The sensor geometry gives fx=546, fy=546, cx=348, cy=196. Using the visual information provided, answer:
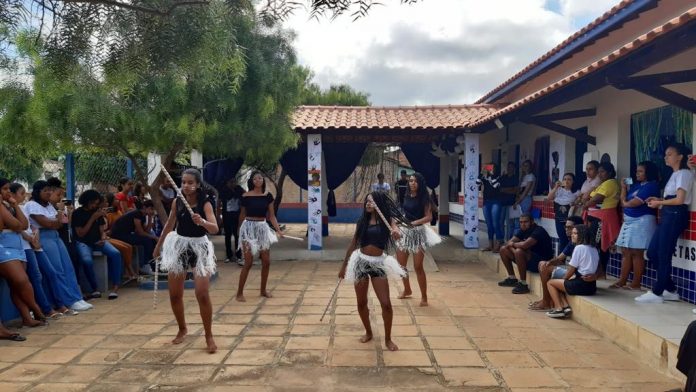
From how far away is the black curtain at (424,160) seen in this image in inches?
517

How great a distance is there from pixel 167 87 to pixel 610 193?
5471 mm

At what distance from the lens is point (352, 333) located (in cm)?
547

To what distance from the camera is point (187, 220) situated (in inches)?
198

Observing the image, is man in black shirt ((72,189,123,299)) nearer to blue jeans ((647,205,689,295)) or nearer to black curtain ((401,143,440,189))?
blue jeans ((647,205,689,295))

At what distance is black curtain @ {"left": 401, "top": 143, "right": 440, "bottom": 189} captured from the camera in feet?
43.1

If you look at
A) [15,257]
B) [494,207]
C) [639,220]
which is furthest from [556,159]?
[15,257]

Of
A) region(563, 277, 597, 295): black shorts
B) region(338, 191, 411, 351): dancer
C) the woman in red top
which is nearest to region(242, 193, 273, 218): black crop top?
region(338, 191, 411, 351): dancer

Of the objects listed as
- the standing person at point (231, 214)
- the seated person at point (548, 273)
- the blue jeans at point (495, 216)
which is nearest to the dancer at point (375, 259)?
the seated person at point (548, 273)

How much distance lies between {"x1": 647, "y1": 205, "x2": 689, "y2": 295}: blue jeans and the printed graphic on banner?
4.96m

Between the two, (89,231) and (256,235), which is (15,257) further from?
(256,235)

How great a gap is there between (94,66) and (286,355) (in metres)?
2.91

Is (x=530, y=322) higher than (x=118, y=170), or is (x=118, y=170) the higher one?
(x=118, y=170)

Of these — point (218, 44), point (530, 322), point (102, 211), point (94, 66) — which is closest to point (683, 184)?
point (530, 322)

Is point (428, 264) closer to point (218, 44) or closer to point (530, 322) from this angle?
point (530, 322)
